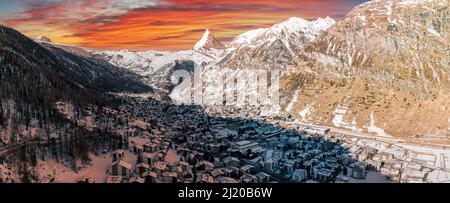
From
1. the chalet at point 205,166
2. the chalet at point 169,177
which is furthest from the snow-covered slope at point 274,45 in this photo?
the chalet at point 169,177

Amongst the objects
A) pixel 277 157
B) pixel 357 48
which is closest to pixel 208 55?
pixel 357 48

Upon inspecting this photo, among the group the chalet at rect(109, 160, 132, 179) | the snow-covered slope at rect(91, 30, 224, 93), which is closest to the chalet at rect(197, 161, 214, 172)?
the chalet at rect(109, 160, 132, 179)

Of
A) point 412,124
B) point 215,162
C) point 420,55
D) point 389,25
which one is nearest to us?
point 215,162

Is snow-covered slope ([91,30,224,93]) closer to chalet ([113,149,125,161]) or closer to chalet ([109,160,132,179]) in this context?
chalet ([113,149,125,161])

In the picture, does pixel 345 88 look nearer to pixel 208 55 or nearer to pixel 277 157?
pixel 277 157

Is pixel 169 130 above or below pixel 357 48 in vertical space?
below

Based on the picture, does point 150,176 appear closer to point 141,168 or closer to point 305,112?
point 141,168

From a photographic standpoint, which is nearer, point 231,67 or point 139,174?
point 139,174
